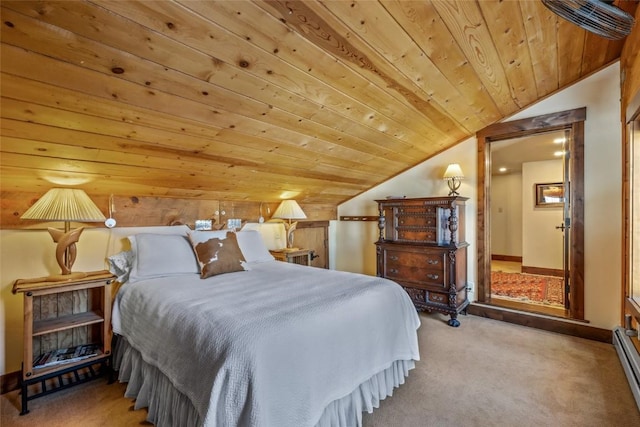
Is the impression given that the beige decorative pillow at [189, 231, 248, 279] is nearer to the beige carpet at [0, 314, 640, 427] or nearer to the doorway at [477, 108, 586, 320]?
the beige carpet at [0, 314, 640, 427]

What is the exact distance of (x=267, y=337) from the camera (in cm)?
120

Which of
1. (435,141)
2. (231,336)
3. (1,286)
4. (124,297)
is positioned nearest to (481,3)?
(435,141)

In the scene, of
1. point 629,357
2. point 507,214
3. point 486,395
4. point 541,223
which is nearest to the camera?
point 486,395

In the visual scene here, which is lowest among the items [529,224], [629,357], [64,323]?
[629,357]

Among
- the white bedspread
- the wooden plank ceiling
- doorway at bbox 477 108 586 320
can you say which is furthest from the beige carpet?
the wooden plank ceiling

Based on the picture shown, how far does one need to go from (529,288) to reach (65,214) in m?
5.37

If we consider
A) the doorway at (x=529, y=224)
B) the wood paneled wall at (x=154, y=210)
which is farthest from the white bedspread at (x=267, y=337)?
the doorway at (x=529, y=224)

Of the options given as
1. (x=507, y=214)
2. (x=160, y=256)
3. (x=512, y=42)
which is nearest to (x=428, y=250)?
(x=512, y=42)

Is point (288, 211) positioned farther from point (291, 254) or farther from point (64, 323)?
point (64, 323)

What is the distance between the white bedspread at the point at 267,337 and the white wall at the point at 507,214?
17.9 feet

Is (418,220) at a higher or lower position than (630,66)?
lower

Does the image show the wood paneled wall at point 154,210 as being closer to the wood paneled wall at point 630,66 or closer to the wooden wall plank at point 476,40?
the wooden wall plank at point 476,40

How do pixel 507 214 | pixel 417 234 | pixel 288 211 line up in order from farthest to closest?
pixel 507 214 → pixel 288 211 → pixel 417 234

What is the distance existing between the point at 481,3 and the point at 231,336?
6.95 ft
